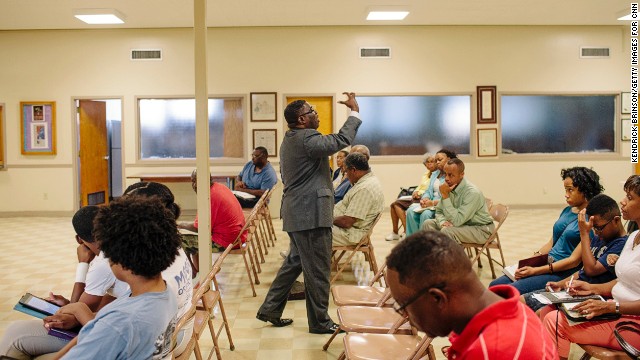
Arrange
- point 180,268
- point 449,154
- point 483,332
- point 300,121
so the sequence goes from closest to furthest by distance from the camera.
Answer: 1. point 483,332
2. point 180,268
3. point 300,121
4. point 449,154

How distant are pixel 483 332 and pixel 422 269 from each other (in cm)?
19

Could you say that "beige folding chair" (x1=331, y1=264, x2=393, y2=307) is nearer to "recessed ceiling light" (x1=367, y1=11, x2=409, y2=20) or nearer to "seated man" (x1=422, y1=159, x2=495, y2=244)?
"seated man" (x1=422, y1=159, x2=495, y2=244)

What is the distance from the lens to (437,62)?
30.7ft

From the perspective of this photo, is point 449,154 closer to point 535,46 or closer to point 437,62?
point 437,62

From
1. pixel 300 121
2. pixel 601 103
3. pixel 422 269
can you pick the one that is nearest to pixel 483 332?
pixel 422 269

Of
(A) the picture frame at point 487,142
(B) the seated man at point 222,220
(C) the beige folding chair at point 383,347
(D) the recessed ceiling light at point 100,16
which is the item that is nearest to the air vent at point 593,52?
(A) the picture frame at point 487,142

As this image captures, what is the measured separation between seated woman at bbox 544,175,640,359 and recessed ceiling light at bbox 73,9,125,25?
25.2 feet

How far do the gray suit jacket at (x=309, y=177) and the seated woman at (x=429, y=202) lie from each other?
2144mm

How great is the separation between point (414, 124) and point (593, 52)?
356cm

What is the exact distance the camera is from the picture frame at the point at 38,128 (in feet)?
30.6

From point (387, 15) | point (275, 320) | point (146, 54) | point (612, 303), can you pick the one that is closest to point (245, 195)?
point (275, 320)

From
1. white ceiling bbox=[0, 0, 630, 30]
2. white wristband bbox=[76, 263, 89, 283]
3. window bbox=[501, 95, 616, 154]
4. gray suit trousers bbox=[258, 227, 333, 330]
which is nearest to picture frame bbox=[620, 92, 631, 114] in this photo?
window bbox=[501, 95, 616, 154]

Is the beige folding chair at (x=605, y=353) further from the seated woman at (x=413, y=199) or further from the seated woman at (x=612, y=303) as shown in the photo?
the seated woman at (x=413, y=199)

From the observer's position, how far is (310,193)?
3.44 metres
